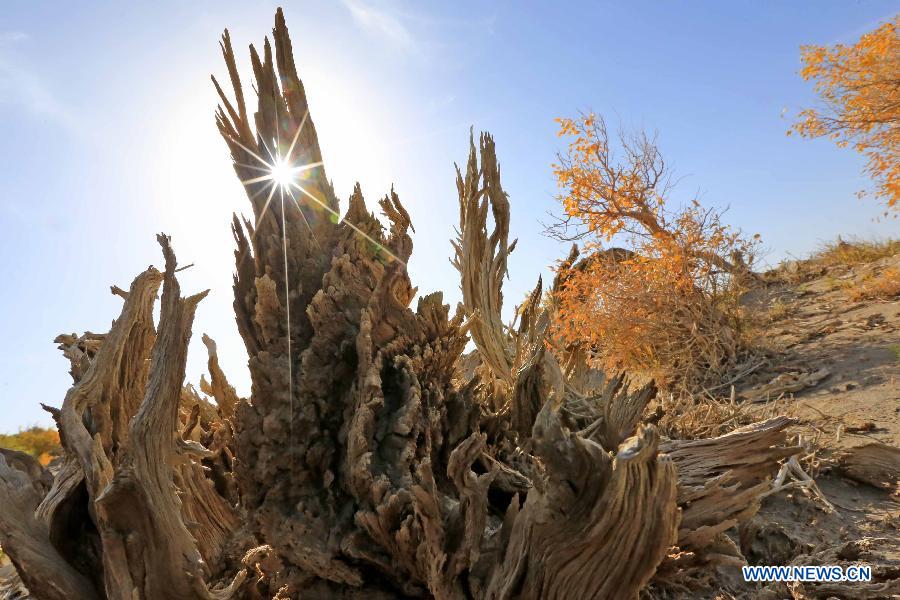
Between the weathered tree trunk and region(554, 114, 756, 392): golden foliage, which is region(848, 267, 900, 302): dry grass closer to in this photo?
region(554, 114, 756, 392): golden foliage

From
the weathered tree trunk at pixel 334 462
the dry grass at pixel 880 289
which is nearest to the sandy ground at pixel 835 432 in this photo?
the dry grass at pixel 880 289

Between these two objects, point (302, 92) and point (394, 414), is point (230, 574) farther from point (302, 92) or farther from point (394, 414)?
point (302, 92)

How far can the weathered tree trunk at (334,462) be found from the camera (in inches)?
72.4

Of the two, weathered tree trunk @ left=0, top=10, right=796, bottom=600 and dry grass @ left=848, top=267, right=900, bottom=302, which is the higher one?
dry grass @ left=848, top=267, right=900, bottom=302

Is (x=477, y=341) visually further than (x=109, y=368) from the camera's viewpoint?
Yes

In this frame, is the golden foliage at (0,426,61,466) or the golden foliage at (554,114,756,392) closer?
the golden foliage at (554,114,756,392)

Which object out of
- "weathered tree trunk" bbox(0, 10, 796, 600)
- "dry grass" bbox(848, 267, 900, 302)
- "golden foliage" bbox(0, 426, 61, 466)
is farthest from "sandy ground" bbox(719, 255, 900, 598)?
"golden foliage" bbox(0, 426, 61, 466)

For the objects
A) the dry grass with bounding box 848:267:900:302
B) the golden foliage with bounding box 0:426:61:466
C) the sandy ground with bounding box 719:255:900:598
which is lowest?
the sandy ground with bounding box 719:255:900:598

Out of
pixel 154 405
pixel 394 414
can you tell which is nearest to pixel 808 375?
pixel 394 414

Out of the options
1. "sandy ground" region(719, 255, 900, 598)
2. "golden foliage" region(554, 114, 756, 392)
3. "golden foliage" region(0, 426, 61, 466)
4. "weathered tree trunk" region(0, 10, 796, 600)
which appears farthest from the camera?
"golden foliage" region(0, 426, 61, 466)

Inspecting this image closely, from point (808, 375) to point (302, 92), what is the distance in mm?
6393

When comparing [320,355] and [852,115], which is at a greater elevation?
[852,115]

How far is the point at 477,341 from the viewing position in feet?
12.9

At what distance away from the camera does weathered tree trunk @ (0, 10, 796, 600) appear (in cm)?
184
